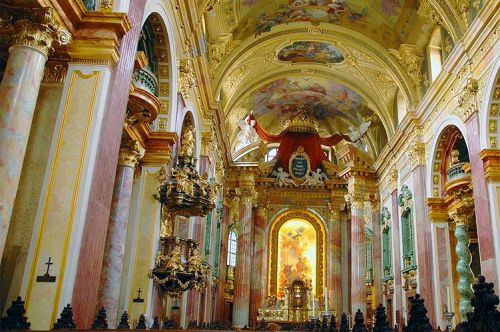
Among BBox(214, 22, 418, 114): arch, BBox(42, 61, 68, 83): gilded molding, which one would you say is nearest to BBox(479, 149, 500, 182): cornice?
BBox(214, 22, 418, 114): arch

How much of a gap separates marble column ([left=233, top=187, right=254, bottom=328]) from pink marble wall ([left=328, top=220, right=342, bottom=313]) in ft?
13.0

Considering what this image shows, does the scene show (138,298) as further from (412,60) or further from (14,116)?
(412,60)

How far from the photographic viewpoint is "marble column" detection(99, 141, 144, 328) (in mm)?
8398

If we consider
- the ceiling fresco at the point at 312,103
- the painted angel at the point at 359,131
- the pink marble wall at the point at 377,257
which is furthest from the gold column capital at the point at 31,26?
the painted angel at the point at 359,131

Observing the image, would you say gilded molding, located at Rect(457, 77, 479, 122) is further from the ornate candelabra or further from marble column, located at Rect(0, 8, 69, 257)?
marble column, located at Rect(0, 8, 69, 257)

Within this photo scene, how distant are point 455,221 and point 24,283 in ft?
35.8

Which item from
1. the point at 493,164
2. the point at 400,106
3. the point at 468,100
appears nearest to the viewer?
the point at 493,164

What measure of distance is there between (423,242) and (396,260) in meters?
3.14

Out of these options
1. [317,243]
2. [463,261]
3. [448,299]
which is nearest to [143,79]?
[463,261]

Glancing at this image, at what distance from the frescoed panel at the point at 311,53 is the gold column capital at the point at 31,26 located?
12689 millimetres

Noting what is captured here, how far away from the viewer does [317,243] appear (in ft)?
73.6

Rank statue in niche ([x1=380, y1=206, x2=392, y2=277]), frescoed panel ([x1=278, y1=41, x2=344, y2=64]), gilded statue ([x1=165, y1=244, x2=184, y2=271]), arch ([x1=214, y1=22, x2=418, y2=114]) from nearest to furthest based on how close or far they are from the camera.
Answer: gilded statue ([x1=165, y1=244, x2=184, y2=271]), arch ([x1=214, y1=22, x2=418, y2=114]), frescoed panel ([x1=278, y1=41, x2=344, y2=64]), statue in niche ([x1=380, y1=206, x2=392, y2=277])

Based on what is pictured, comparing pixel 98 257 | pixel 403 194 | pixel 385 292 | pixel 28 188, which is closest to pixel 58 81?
pixel 28 188

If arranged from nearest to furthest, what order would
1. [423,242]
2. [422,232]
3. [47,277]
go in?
[47,277]
[423,242]
[422,232]
